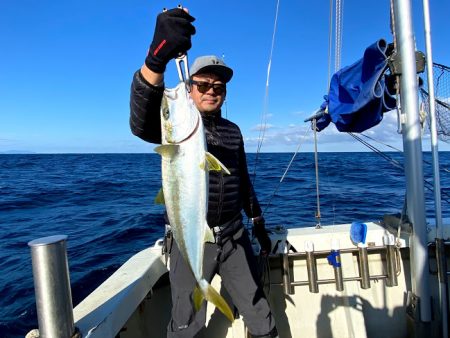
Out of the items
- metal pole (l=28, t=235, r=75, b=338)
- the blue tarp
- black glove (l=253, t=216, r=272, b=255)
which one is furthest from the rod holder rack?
metal pole (l=28, t=235, r=75, b=338)

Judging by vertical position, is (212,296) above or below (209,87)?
below

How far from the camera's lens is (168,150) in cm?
174

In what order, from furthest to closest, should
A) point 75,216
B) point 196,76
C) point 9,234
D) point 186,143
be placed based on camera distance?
1. point 75,216
2. point 9,234
3. point 196,76
4. point 186,143

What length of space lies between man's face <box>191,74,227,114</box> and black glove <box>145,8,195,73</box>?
0.71 meters

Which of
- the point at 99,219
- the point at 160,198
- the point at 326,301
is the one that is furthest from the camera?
the point at 99,219

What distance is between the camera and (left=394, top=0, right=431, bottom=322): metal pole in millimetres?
2832

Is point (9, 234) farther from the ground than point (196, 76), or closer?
closer

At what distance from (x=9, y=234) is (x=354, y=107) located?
973 centimetres

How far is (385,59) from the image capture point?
2924 mm

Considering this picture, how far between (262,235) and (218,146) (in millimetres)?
1108

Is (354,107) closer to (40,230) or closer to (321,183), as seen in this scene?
(40,230)

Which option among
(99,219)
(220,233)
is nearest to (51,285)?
(220,233)

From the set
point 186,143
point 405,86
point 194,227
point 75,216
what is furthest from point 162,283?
point 75,216

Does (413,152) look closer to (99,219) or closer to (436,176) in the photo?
(436,176)
